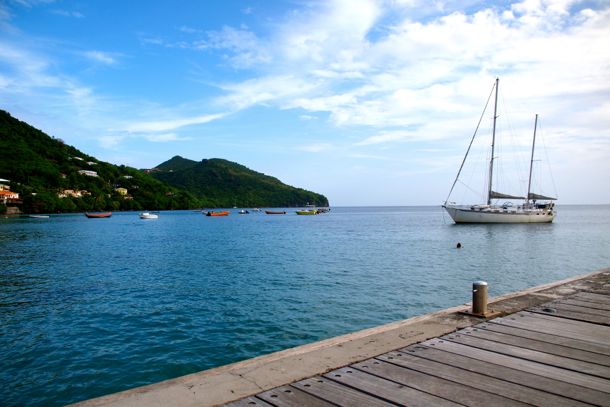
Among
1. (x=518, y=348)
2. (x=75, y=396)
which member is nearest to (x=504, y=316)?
(x=518, y=348)

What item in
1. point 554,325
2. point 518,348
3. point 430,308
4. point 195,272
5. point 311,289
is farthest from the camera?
point 195,272

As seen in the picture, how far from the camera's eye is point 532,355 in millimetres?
5723

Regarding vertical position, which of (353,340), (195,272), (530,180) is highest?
(530,180)

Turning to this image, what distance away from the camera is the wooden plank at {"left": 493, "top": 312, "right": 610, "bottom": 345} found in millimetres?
6562

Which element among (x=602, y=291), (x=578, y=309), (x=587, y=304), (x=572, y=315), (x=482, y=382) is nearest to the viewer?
(x=482, y=382)

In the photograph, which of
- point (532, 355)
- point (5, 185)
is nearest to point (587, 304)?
point (532, 355)

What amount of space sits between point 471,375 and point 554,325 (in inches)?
135

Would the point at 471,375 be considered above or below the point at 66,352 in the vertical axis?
above

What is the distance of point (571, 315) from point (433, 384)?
5.12 m

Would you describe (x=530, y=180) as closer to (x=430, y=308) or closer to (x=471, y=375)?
(x=430, y=308)

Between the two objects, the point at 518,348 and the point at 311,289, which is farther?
the point at 311,289

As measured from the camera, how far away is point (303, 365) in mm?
5383

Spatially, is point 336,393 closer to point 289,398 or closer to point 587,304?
point 289,398

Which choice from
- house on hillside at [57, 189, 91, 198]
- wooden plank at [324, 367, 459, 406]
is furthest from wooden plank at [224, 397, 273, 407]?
house on hillside at [57, 189, 91, 198]
